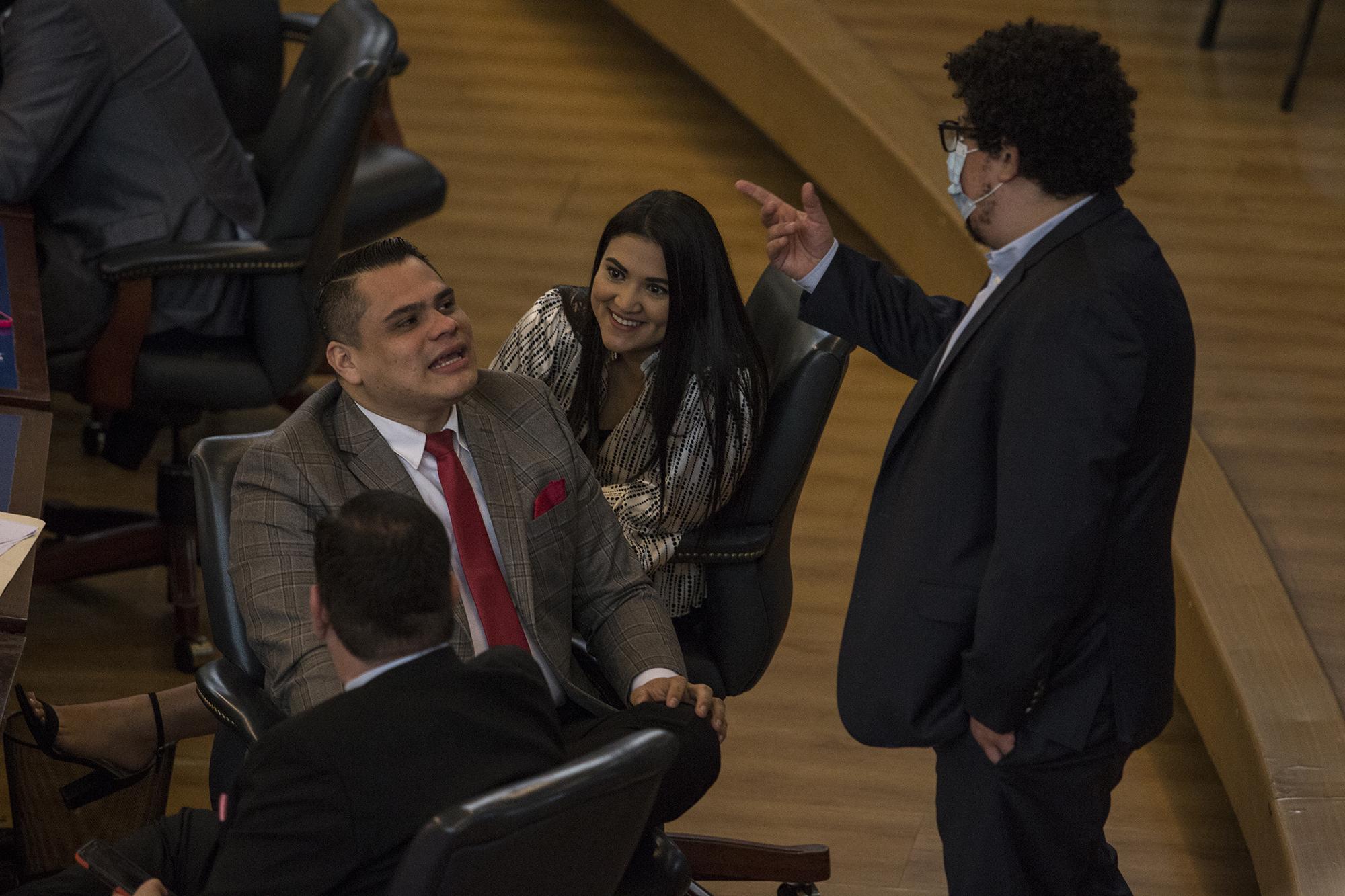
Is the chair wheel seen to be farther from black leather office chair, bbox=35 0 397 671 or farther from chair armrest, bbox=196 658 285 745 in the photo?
chair armrest, bbox=196 658 285 745

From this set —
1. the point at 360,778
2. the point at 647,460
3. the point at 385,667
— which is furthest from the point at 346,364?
the point at 360,778

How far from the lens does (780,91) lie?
5543 mm

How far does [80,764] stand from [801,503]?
2.00m

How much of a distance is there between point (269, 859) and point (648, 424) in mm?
1178

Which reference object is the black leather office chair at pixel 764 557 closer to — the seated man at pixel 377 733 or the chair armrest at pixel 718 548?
the chair armrest at pixel 718 548

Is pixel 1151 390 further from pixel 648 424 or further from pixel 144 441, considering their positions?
pixel 144 441

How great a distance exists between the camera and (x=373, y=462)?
2293mm

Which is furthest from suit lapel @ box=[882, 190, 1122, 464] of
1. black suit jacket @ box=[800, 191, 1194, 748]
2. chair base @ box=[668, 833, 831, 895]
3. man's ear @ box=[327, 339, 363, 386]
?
chair base @ box=[668, 833, 831, 895]

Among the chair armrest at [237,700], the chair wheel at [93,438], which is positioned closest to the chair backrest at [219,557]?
the chair armrest at [237,700]

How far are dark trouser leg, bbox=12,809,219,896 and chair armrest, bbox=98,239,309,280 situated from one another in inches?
57.3

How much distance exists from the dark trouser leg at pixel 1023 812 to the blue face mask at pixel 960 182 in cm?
67

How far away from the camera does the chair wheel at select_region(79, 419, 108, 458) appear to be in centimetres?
409

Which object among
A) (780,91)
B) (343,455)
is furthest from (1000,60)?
(780,91)

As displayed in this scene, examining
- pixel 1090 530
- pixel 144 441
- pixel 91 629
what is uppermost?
pixel 1090 530
